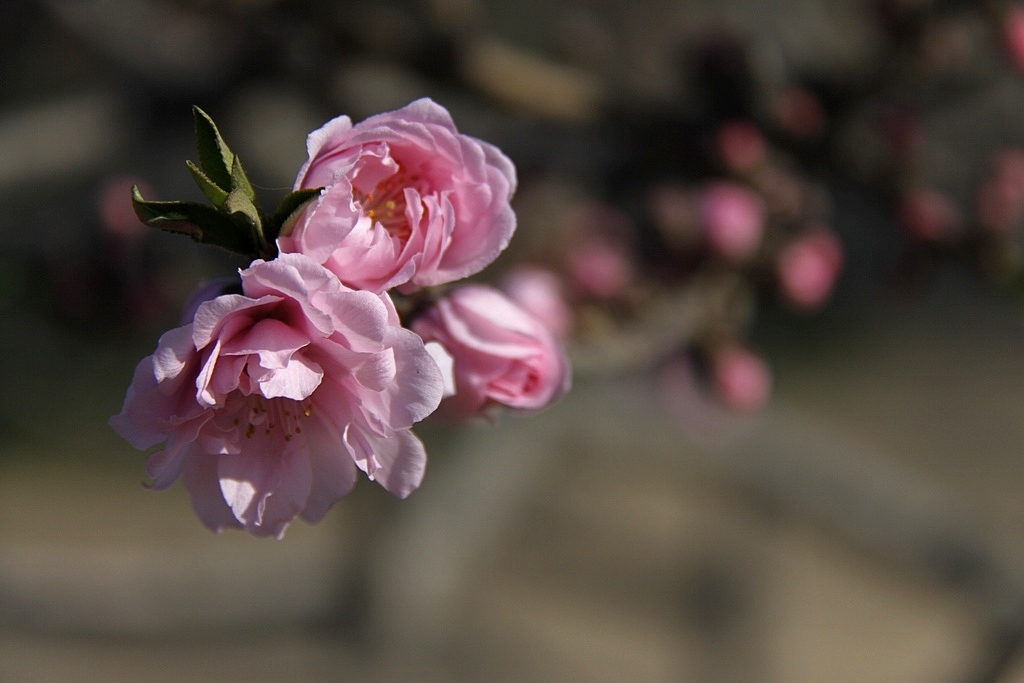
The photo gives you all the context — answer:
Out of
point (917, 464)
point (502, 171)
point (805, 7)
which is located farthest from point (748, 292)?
point (917, 464)

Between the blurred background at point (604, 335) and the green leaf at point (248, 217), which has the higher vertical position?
the green leaf at point (248, 217)

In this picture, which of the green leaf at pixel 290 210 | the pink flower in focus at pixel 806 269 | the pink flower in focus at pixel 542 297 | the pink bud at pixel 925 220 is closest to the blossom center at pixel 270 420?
the green leaf at pixel 290 210

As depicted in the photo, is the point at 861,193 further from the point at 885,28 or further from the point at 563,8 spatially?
the point at 563,8

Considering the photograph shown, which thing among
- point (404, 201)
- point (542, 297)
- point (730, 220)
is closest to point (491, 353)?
point (404, 201)

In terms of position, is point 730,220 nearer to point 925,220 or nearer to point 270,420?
point 925,220

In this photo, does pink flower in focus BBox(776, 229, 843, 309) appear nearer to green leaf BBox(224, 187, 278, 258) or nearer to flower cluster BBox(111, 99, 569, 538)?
flower cluster BBox(111, 99, 569, 538)

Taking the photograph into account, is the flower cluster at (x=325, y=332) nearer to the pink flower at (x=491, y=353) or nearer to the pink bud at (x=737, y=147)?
the pink flower at (x=491, y=353)
